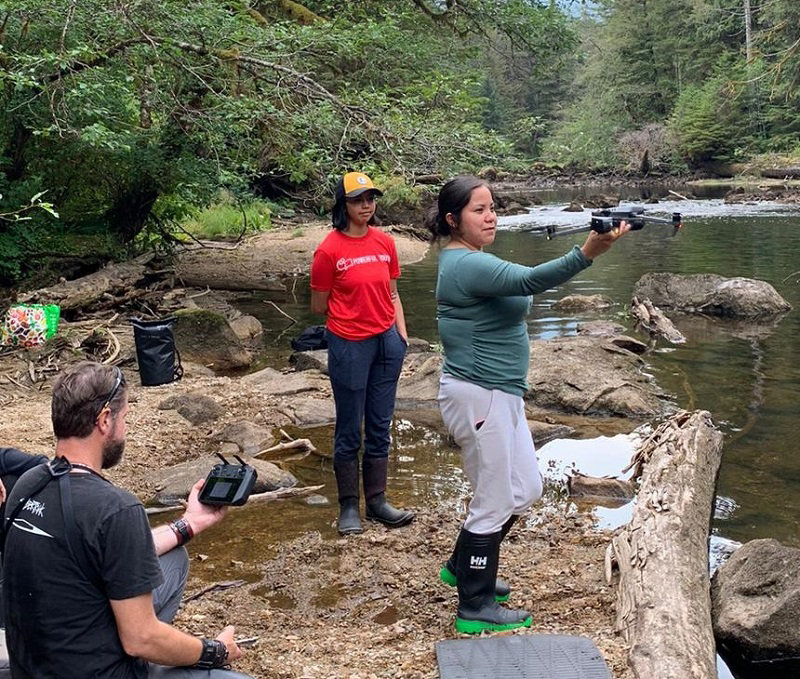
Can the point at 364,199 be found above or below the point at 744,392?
above

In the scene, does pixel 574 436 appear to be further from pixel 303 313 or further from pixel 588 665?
pixel 303 313

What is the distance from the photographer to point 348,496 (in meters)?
5.41

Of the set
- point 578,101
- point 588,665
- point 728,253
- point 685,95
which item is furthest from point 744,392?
point 578,101

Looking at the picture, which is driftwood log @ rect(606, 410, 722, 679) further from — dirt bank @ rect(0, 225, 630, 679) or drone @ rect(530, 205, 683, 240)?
drone @ rect(530, 205, 683, 240)

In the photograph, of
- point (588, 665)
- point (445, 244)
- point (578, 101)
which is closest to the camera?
point (588, 665)

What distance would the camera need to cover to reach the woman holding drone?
3887mm

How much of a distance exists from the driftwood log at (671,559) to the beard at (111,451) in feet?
6.84

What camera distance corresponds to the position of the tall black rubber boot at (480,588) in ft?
13.1

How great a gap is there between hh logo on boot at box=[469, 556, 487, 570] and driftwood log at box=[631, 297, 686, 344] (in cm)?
873

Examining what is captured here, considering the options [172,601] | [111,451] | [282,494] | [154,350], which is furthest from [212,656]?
[154,350]

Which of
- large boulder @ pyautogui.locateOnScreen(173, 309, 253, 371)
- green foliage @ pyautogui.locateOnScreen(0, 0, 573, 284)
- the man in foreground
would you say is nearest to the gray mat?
the man in foreground

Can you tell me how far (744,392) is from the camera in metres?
9.39

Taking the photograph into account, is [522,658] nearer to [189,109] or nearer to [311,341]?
[311,341]

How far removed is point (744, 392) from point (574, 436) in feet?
8.14
